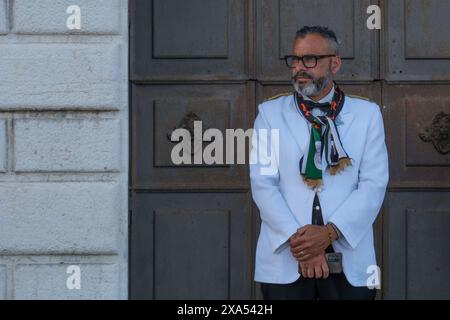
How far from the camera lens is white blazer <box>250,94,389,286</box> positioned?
634 cm

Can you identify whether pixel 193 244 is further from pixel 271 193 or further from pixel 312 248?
pixel 312 248

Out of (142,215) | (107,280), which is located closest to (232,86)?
(142,215)

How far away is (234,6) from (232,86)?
0.49m

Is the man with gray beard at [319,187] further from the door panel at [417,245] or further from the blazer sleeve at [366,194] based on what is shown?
the door panel at [417,245]

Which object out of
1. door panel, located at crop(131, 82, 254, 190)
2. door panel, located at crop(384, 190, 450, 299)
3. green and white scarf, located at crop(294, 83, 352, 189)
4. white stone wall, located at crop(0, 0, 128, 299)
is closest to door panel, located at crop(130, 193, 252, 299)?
door panel, located at crop(131, 82, 254, 190)

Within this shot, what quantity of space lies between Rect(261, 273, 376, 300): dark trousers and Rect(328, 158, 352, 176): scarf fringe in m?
0.55

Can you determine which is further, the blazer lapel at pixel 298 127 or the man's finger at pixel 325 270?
the blazer lapel at pixel 298 127

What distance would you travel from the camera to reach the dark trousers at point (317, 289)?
635cm

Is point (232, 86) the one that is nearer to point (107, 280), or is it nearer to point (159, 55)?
point (159, 55)

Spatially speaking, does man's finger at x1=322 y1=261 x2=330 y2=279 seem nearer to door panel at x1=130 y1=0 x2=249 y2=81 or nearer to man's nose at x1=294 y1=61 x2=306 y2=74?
man's nose at x1=294 y1=61 x2=306 y2=74

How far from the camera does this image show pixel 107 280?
7.05 meters

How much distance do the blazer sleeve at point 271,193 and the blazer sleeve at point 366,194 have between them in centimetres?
25

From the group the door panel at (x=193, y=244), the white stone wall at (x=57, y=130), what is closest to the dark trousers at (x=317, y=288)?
the door panel at (x=193, y=244)

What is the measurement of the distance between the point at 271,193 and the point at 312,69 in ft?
2.32
